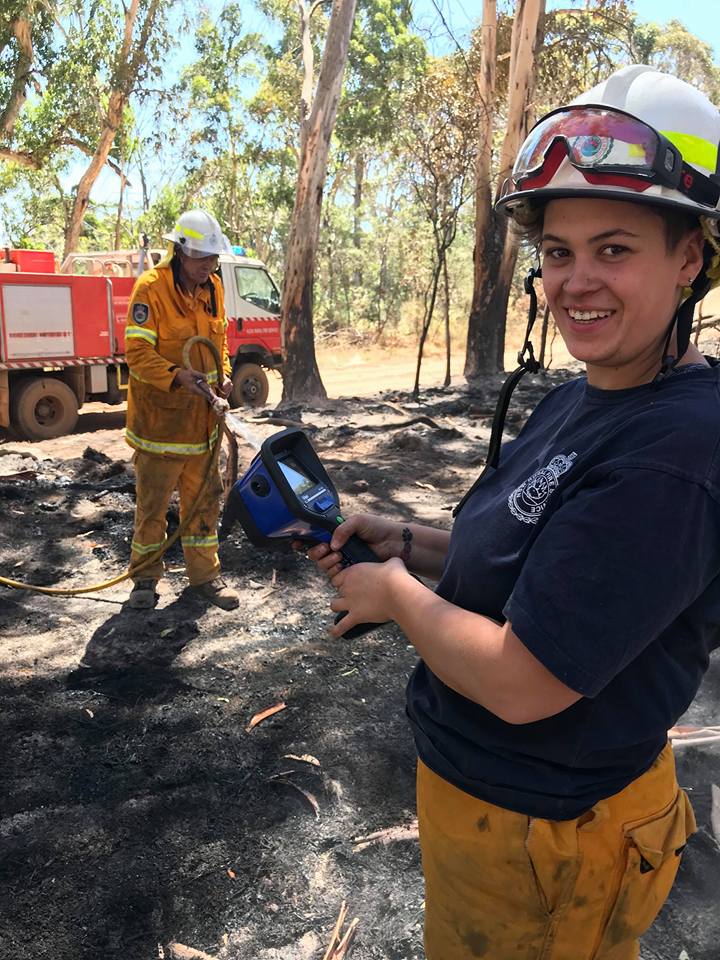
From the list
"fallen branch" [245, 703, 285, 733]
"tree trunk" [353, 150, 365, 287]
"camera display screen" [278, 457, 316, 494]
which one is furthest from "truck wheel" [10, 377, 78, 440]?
"tree trunk" [353, 150, 365, 287]

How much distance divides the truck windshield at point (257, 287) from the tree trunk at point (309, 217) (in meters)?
0.80

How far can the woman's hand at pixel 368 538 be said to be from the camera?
1.58m

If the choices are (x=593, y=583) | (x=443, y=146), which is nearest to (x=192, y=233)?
(x=593, y=583)

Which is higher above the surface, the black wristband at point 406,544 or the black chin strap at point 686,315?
the black chin strap at point 686,315

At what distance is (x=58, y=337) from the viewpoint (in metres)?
10.2

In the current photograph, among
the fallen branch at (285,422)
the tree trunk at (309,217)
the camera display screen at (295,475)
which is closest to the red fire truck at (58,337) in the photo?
the tree trunk at (309,217)

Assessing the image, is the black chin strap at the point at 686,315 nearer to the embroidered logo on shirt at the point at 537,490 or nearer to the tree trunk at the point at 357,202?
the embroidered logo on shirt at the point at 537,490

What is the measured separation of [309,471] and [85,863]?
64.2 inches

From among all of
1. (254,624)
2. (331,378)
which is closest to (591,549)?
→ (254,624)

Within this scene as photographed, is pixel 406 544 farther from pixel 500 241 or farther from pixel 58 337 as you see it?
pixel 500 241

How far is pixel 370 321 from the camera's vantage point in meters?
26.9

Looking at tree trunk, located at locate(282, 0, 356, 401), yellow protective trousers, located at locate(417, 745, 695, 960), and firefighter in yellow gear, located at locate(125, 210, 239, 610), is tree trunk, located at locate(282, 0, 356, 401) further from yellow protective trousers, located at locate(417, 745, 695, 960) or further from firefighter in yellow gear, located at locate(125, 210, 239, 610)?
yellow protective trousers, located at locate(417, 745, 695, 960)

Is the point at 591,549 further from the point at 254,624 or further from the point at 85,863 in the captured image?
the point at 254,624

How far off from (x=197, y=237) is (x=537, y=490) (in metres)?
3.81
